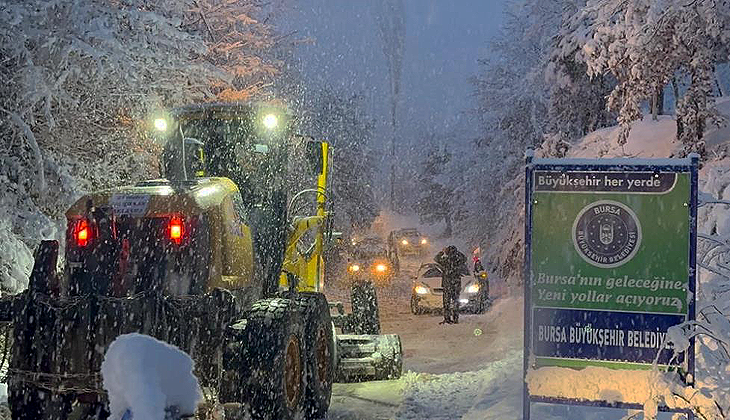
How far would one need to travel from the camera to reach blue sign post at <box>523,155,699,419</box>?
589cm

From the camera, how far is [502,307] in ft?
64.0

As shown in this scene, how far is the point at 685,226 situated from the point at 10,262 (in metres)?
9.31

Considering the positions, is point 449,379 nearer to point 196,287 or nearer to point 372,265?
point 196,287

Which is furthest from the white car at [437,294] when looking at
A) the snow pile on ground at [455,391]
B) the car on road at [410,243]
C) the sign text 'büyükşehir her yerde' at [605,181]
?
the car on road at [410,243]

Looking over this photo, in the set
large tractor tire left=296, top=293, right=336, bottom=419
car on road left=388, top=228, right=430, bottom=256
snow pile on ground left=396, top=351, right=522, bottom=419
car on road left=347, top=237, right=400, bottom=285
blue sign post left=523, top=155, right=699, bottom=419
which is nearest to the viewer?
blue sign post left=523, top=155, right=699, bottom=419

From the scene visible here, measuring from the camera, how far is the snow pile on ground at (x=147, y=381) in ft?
9.86

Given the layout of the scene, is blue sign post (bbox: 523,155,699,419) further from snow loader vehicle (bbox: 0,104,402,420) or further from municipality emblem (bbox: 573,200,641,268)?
snow loader vehicle (bbox: 0,104,402,420)

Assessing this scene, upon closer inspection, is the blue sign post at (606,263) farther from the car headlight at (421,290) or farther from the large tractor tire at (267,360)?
the car headlight at (421,290)

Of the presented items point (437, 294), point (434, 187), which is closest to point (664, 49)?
point (437, 294)

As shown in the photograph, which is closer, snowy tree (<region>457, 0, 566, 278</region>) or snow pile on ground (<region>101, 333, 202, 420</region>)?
snow pile on ground (<region>101, 333, 202, 420</region>)

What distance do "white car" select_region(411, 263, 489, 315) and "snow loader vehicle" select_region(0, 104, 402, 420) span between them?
9861mm

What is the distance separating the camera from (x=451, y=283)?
17.9 meters

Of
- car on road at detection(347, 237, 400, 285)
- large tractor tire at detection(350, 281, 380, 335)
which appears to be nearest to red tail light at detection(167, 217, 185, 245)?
large tractor tire at detection(350, 281, 380, 335)

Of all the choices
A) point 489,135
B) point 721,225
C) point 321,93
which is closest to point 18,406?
point 721,225
